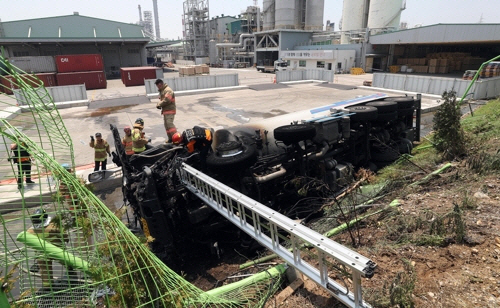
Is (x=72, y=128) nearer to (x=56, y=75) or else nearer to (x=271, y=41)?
(x=56, y=75)

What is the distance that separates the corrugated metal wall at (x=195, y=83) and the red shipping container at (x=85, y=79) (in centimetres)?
996

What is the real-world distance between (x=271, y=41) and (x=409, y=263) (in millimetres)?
52790

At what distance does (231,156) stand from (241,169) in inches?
9.9

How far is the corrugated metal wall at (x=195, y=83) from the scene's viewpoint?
73.8ft

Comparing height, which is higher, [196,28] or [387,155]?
[196,28]

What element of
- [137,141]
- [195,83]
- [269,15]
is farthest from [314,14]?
[137,141]

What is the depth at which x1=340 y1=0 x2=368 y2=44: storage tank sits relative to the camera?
1820 inches

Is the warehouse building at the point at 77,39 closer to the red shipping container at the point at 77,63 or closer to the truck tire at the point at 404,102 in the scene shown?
the red shipping container at the point at 77,63

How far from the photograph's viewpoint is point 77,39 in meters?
35.3

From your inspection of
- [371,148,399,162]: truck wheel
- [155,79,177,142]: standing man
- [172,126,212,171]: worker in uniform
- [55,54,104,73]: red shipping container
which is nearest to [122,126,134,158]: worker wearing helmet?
[155,79,177,142]: standing man

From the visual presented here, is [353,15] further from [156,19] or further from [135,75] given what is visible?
[156,19]

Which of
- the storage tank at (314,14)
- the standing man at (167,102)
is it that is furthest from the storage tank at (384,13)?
the standing man at (167,102)

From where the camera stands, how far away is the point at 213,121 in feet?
46.1

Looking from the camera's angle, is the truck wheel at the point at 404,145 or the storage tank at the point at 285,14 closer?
the truck wheel at the point at 404,145
